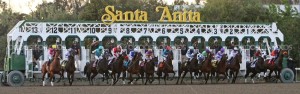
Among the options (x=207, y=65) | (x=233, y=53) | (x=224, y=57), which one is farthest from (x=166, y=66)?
(x=233, y=53)

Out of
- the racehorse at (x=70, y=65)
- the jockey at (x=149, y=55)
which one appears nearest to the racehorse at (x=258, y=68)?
the jockey at (x=149, y=55)

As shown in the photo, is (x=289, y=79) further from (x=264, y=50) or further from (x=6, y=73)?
(x=6, y=73)

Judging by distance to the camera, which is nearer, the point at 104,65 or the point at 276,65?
the point at 104,65

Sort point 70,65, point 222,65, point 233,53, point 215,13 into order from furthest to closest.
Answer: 1. point 215,13
2. point 233,53
3. point 222,65
4. point 70,65

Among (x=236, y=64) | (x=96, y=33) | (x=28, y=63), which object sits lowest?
(x=236, y=64)

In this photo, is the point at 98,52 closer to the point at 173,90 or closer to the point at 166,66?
the point at 166,66

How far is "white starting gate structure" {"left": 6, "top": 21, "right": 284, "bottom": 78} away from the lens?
131 feet

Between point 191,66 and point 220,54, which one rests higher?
point 220,54

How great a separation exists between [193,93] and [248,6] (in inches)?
1880

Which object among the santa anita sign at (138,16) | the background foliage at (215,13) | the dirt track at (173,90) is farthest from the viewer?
the background foliage at (215,13)

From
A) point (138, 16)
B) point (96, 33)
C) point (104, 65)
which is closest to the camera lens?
point (104, 65)

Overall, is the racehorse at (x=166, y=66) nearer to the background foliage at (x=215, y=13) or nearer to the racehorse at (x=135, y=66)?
the racehorse at (x=135, y=66)

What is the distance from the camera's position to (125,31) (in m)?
41.6

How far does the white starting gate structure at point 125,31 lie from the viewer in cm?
3988
